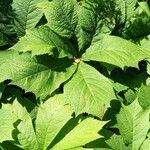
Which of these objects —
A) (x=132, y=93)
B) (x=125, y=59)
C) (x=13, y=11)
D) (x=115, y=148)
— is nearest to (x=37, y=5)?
(x=13, y=11)

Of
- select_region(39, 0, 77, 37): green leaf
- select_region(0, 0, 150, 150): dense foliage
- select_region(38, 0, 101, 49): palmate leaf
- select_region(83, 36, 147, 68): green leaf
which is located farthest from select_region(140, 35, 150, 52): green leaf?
select_region(39, 0, 77, 37): green leaf

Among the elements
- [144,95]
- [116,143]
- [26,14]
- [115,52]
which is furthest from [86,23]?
[116,143]

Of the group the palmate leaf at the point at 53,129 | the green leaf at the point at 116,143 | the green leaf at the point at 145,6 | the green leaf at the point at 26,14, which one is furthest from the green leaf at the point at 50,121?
the green leaf at the point at 145,6

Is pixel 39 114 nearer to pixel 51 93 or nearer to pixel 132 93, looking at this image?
pixel 51 93

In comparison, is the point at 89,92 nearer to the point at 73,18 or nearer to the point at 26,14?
the point at 73,18

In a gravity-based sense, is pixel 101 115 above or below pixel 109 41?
below

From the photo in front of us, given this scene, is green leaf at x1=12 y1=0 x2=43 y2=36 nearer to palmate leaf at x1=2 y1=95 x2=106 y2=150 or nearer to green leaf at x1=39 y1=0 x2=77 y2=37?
green leaf at x1=39 y1=0 x2=77 y2=37
